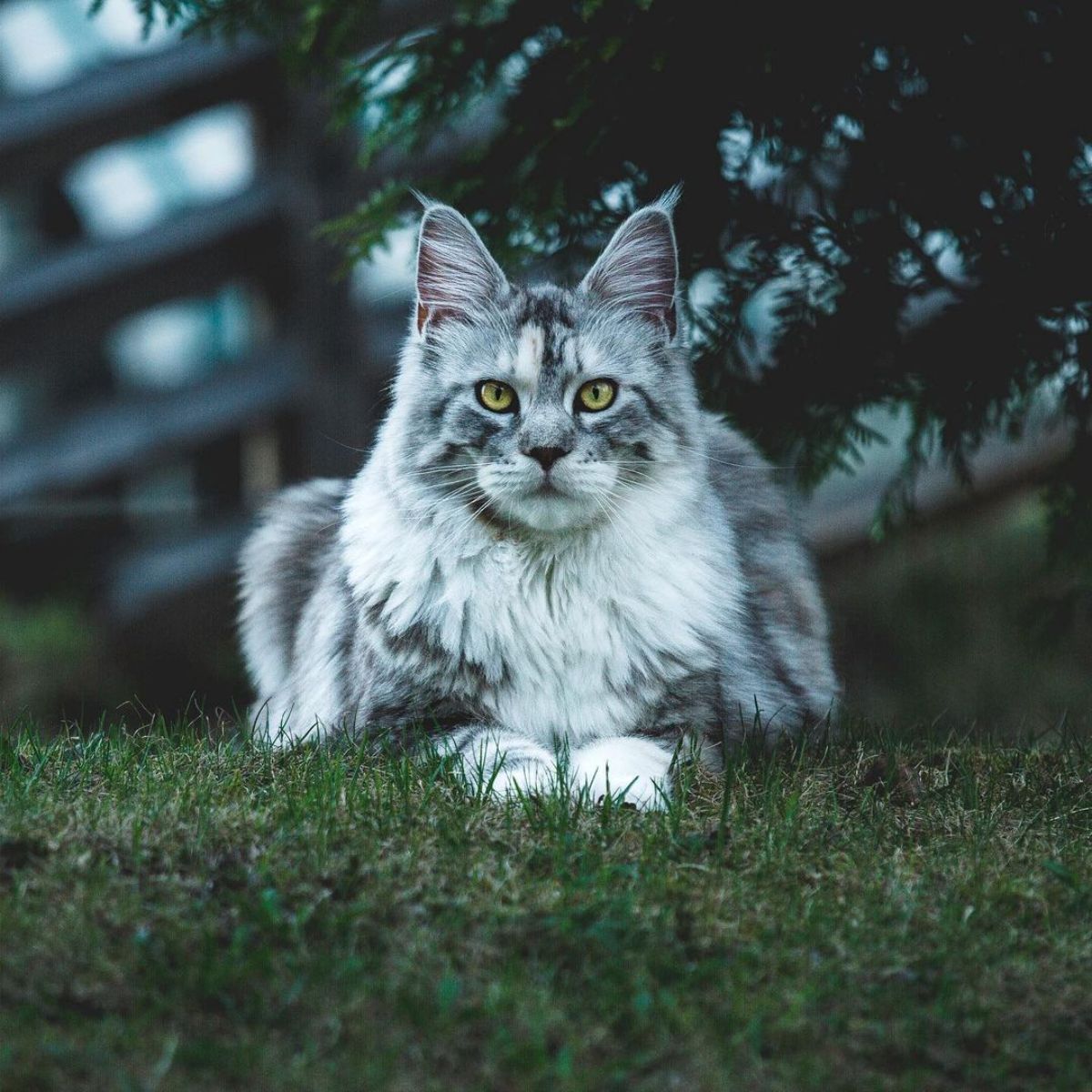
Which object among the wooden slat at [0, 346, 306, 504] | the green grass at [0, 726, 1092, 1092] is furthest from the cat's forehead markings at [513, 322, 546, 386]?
the wooden slat at [0, 346, 306, 504]

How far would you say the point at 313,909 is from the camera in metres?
2.52

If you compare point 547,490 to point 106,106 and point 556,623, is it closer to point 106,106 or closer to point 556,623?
point 556,623

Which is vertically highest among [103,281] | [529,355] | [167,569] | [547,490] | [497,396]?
[103,281]

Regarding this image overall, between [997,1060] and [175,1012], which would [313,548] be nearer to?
[175,1012]

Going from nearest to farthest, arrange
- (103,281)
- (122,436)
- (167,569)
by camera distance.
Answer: (103,281) < (122,436) < (167,569)

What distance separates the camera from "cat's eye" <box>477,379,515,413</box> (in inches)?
146

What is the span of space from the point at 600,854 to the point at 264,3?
2766 mm

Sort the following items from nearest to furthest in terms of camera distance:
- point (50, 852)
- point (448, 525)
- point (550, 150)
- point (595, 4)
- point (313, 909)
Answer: point (313, 909) → point (50, 852) → point (595, 4) → point (448, 525) → point (550, 150)

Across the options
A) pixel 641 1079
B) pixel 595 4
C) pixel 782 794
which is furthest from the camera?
pixel 595 4

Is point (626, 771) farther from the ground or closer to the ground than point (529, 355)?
closer to the ground

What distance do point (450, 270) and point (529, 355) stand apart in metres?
0.39

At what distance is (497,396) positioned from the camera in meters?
3.73

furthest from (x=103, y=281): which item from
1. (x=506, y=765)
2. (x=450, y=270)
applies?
(x=506, y=765)

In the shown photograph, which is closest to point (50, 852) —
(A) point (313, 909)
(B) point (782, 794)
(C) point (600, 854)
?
(A) point (313, 909)
